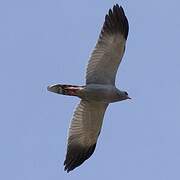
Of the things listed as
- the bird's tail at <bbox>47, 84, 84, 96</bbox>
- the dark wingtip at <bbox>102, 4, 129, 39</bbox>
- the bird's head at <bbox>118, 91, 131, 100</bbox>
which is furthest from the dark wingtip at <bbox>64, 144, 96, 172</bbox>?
the dark wingtip at <bbox>102, 4, 129, 39</bbox>

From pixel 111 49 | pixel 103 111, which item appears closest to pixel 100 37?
pixel 111 49

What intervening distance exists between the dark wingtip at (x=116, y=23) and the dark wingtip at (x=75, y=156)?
3.28 m

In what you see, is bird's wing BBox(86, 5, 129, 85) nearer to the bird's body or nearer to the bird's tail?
the bird's body

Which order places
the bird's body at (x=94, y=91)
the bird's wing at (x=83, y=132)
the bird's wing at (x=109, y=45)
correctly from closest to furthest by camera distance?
the bird's wing at (x=109, y=45), the bird's body at (x=94, y=91), the bird's wing at (x=83, y=132)

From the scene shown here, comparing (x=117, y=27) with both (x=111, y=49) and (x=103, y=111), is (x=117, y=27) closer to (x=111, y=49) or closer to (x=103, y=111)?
(x=111, y=49)

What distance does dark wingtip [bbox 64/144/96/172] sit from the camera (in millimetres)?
27167

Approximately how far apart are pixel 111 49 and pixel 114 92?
1.11 meters

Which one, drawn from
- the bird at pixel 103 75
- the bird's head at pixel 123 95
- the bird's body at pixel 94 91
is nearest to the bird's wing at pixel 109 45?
the bird at pixel 103 75

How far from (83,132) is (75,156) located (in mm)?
697

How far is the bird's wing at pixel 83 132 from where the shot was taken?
2712 centimetres

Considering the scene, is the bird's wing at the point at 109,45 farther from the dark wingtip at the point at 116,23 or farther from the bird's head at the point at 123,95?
the bird's head at the point at 123,95

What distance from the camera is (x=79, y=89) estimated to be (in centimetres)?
2661

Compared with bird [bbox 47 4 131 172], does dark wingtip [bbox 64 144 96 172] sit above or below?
below

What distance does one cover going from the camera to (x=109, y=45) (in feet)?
86.8
